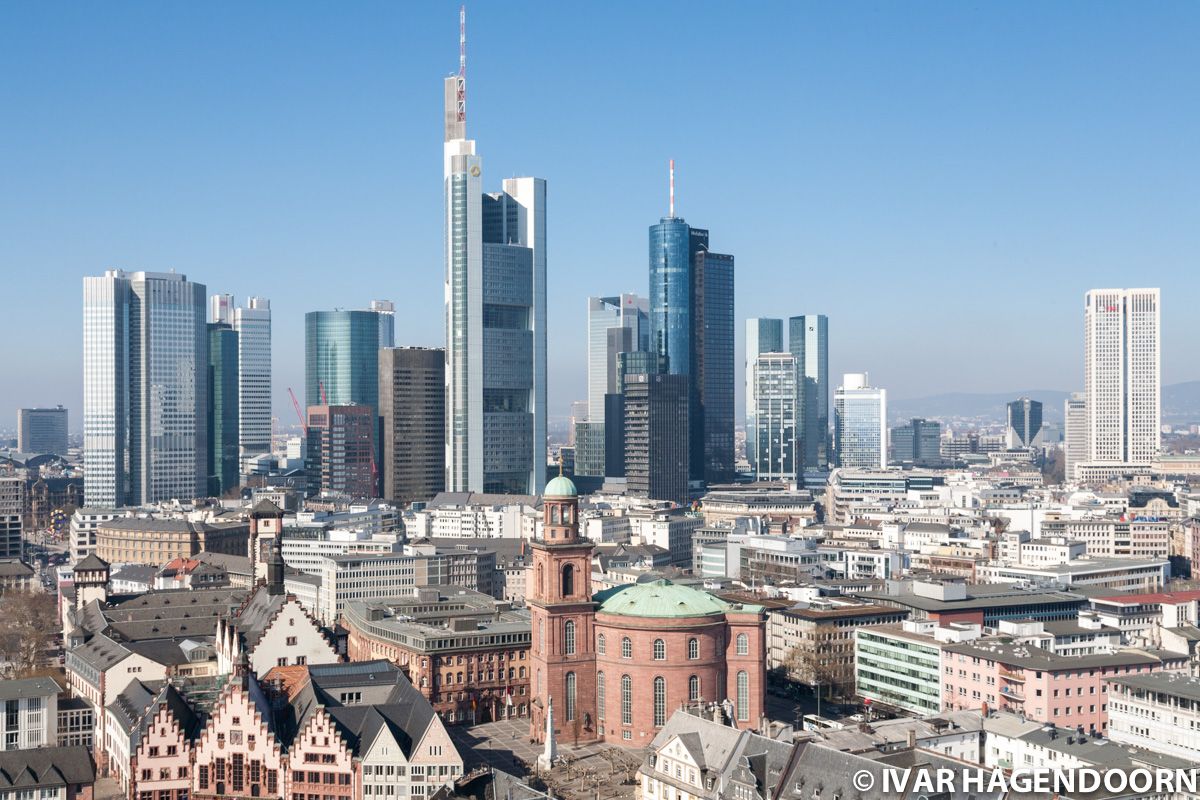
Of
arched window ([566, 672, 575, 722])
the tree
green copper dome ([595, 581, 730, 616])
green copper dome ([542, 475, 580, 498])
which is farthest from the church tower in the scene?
the tree

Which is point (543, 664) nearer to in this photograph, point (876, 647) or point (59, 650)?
→ point (876, 647)

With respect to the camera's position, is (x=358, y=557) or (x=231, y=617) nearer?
(x=231, y=617)

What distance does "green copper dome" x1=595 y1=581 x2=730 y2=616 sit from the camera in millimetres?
115562

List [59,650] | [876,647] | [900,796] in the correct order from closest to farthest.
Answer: [900,796] < [876,647] < [59,650]

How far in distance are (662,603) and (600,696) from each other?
364 inches

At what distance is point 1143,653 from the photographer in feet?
408

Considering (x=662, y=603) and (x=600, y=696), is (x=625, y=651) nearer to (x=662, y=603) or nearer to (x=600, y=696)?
(x=600, y=696)

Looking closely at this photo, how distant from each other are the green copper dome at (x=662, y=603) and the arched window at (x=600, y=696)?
5299mm

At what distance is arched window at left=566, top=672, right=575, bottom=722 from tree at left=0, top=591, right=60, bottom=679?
51.5 m

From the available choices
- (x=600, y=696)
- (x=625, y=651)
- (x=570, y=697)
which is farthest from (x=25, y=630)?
(x=625, y=651)

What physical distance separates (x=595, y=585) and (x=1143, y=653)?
83.7m

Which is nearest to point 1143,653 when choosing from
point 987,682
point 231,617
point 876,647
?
point 987,682

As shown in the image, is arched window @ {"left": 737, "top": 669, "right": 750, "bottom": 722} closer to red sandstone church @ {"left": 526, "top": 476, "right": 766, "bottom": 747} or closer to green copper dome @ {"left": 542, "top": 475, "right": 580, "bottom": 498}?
red sandstone church @ {"left": 526, "top": 476, "right": 766, "bottom": 747}

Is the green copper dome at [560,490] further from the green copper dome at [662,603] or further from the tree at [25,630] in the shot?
the tree at [25,630]
